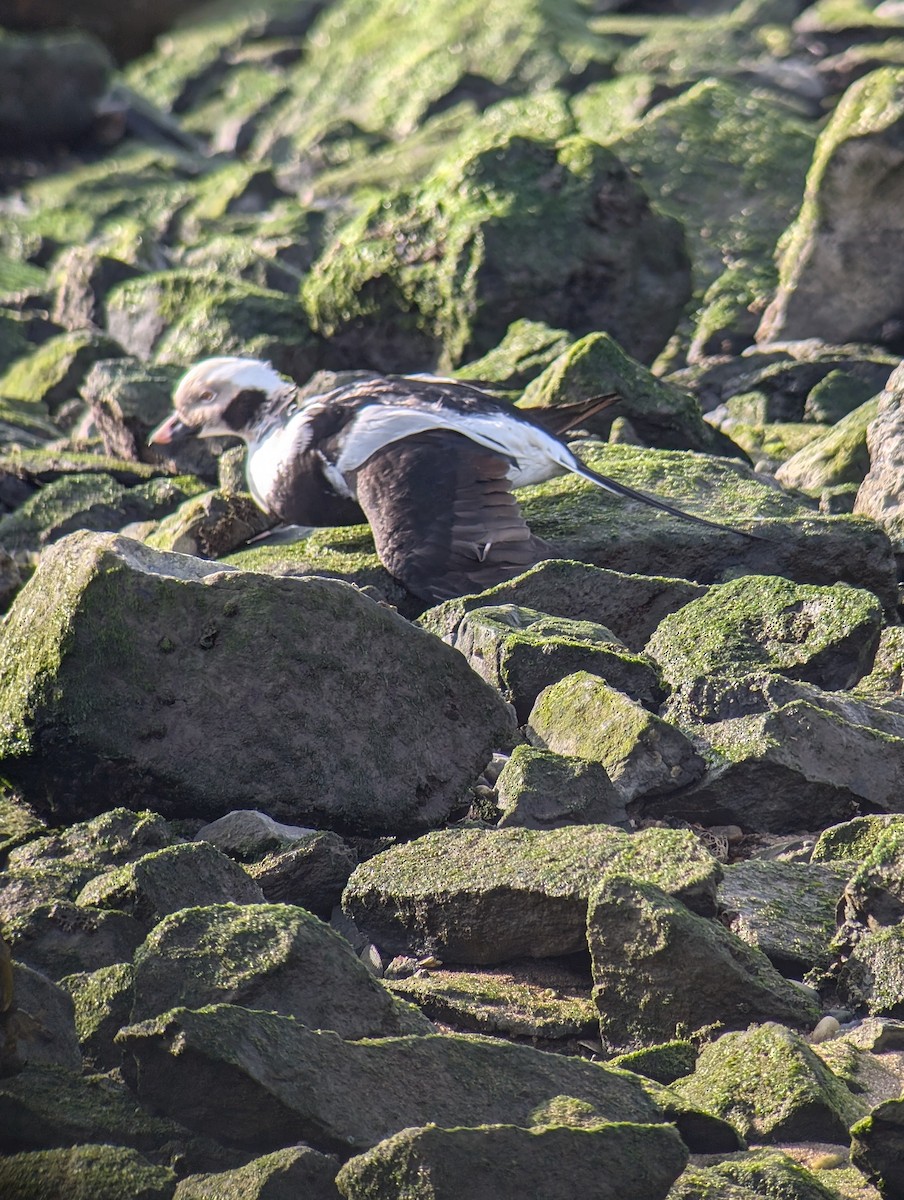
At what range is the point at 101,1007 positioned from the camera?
10.1 ft

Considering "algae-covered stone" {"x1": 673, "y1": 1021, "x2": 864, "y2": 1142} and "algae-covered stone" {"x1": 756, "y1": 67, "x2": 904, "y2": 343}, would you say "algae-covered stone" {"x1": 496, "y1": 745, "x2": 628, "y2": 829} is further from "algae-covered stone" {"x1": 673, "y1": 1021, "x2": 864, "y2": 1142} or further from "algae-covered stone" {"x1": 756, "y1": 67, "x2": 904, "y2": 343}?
"algae-covered stone" {"x1": 756, "y1": 67, "x2": 904, "y2": 343}

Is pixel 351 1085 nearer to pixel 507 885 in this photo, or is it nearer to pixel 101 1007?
pixel 101 1007

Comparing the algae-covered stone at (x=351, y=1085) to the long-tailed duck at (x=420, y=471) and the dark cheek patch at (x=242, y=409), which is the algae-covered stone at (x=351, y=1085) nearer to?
the long-tailed duck at (x=420, y=471)

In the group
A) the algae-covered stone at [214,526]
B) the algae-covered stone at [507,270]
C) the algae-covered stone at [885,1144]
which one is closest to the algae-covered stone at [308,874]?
the algae-covered stone at [885,1144]

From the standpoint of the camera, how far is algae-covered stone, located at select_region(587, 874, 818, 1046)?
328 cm

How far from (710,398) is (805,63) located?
964 centimetres

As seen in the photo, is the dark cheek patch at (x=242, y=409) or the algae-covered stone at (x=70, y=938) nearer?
the algae-covered stone at (x=70, y=938)

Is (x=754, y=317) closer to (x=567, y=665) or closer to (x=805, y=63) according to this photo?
(x=567, y=665)

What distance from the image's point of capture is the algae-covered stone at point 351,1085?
267 centimetres

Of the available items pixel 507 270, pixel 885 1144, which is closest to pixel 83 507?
pixel 507 270

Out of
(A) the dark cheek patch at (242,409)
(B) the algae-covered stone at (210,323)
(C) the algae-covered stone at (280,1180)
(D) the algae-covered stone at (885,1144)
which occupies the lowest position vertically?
(B) the algae-covered stone at (210,323)

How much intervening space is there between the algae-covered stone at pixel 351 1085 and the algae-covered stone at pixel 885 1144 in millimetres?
264

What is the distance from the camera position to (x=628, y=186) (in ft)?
32.7

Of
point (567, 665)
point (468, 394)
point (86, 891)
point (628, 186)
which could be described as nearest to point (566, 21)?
point (628, 186)
